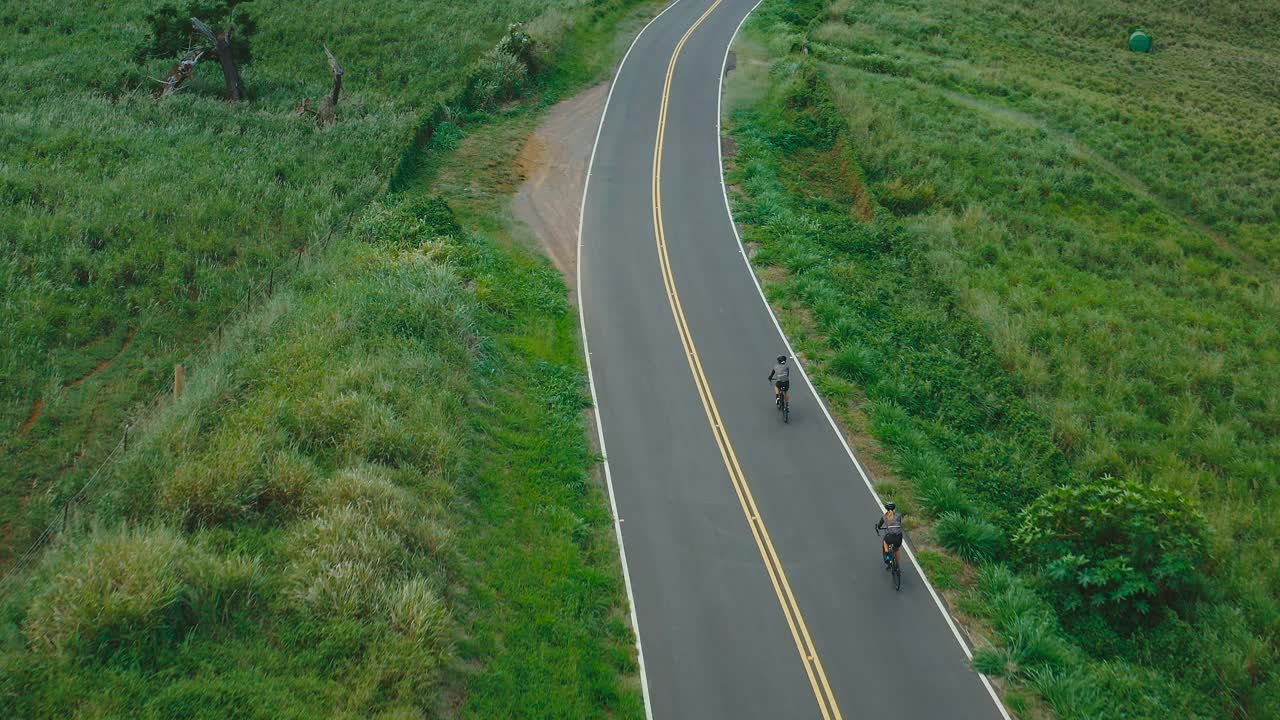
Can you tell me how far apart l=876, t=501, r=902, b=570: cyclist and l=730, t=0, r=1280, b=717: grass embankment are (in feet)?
3.98

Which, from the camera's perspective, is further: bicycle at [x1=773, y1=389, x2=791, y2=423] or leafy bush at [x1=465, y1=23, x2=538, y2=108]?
leafy bush at [x1=465, y1=23, x2=538, y2=108]

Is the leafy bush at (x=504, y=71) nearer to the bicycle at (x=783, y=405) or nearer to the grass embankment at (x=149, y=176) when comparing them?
the grass embankment at (x=149, y=176)

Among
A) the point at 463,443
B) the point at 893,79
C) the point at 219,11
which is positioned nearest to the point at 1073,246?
the point at 893,79

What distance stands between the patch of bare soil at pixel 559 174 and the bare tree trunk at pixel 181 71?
671 inches

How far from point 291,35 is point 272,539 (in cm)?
4344

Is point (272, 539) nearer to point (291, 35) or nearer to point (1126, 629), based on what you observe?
point (1126, 629)

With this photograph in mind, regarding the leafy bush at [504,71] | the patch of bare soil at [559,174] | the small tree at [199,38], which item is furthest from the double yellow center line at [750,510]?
the small tree at [199,38]

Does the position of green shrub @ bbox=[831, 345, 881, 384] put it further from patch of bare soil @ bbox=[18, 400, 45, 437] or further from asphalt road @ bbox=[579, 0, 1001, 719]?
patch of bare soil @ bbox=[18, 400, 45, 437]

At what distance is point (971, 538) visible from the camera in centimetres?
1733

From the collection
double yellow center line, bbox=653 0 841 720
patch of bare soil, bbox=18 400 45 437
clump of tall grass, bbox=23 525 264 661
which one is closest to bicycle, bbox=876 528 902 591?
double yellow center line, bbox=653 0 841 720

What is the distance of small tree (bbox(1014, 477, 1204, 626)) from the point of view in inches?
616

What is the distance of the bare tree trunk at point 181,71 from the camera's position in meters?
39.2

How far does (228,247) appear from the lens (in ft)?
88.5

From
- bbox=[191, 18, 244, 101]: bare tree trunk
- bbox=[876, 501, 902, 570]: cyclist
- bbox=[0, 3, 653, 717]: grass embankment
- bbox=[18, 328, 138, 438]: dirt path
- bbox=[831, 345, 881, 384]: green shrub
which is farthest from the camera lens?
bbox=[191, 18, 244, 101]: bare tree trunk
